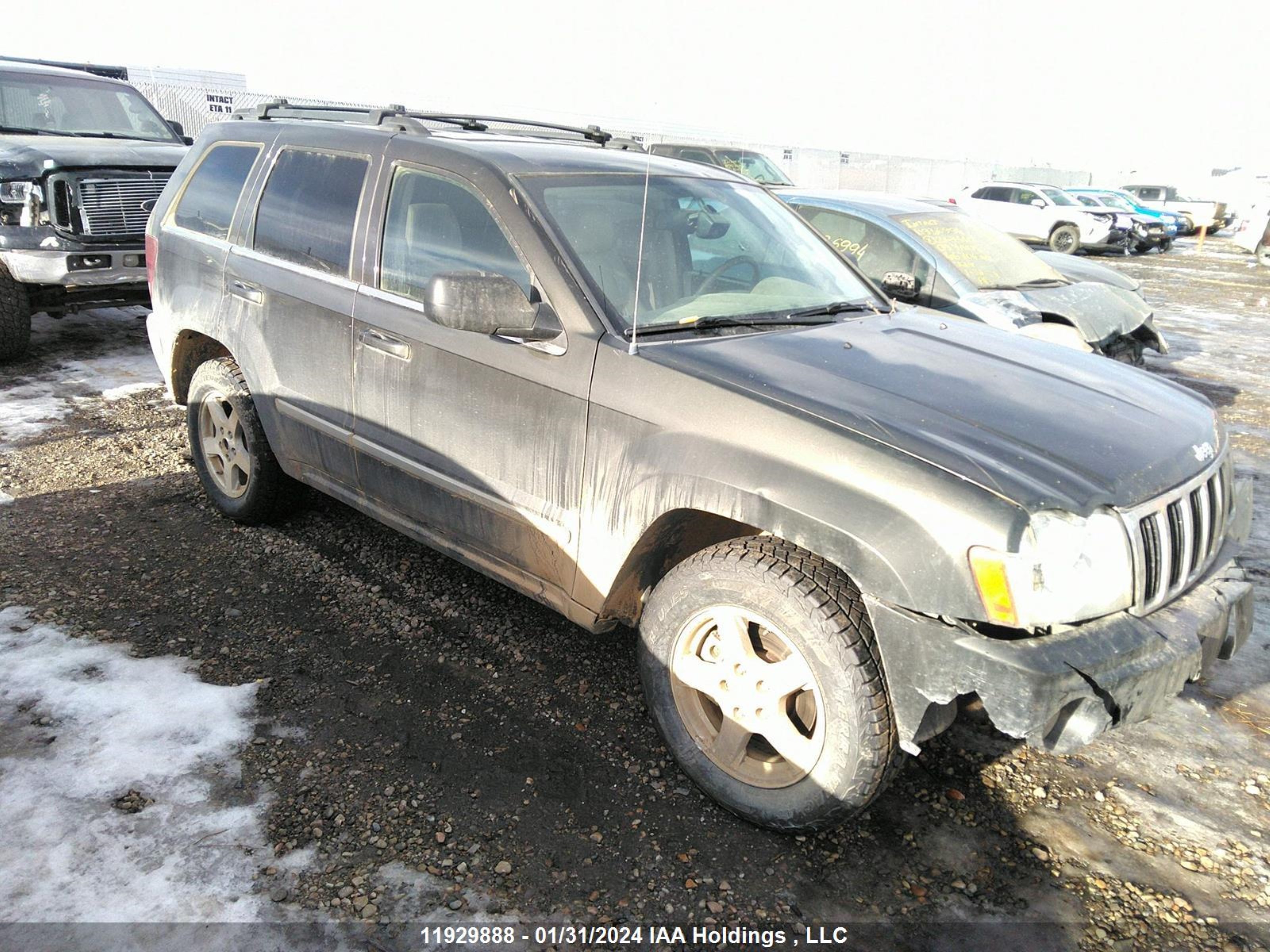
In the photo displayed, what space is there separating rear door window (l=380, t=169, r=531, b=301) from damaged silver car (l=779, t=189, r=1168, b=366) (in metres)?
3.76

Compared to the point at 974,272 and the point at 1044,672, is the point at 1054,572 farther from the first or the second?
the point at 974,272

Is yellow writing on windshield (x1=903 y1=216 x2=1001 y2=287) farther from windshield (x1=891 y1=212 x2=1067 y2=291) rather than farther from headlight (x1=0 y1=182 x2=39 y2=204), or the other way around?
headlight (x1=0 y1=182 x2=39 y2=204)

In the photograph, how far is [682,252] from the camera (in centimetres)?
340

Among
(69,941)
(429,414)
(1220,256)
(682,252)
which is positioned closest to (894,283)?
(682,252)

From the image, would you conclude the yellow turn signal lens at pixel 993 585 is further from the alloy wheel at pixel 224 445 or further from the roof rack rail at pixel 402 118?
the alloy wheel at pixel 224 445

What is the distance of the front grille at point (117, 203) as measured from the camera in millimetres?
7039

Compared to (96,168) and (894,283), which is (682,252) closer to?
(894,283)

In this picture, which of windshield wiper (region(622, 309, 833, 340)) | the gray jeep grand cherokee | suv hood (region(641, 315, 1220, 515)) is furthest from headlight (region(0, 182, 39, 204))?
suv hood (region(641, 315, 1220, 515))

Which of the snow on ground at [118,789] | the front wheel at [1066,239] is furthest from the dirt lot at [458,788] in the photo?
the front wheel at [1066,239]

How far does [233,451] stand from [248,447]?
0.60ft

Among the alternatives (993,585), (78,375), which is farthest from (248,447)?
(78,375)

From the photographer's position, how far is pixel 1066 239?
73.0 feet

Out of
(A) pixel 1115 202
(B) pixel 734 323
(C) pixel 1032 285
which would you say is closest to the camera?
(B) pixel 734 323

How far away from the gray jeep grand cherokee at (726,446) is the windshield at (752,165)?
10.8 meters
